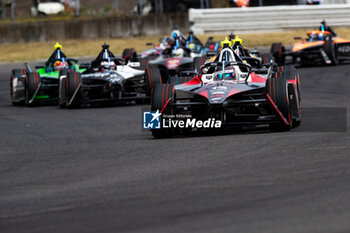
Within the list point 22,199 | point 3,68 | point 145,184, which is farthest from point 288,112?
point 3,68

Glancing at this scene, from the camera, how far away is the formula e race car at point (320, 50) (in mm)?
24969

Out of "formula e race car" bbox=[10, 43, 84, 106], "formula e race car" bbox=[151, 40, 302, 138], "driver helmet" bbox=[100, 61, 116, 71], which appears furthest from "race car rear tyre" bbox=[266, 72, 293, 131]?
"formula e race car" bbox=[10, 43, 84, 106]

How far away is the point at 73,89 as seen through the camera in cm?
1748

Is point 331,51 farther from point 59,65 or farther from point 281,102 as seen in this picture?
point 281,102

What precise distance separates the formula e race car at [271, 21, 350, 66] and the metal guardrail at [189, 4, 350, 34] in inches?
344

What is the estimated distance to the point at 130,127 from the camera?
13.5 meters

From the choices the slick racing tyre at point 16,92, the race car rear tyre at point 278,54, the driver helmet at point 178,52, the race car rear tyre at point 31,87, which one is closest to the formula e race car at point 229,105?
the race car rear tyre at point 31,87

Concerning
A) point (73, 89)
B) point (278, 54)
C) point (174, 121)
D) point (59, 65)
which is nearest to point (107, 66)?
point (73, 89)

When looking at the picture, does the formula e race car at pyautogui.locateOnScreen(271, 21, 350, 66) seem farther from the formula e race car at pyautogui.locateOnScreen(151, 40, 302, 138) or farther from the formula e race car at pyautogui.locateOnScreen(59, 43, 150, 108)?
the formula e race car at pyautogui.locateOnScreen(151, 40, 302, 138)

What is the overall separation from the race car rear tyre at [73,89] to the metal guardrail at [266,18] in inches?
700

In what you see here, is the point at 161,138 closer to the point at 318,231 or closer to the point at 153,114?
the point at 153,114

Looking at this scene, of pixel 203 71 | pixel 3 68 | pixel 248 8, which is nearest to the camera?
pixel 203 71

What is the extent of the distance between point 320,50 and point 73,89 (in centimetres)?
1026

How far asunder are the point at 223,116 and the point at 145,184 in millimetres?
3965
